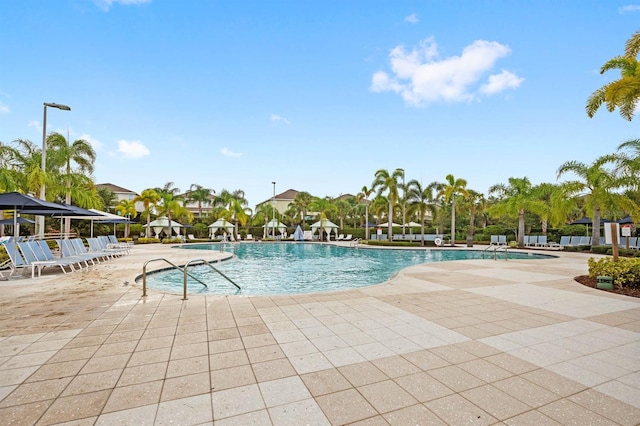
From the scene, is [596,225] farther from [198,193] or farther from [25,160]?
[198,193]

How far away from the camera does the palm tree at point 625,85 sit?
6739 millimetres

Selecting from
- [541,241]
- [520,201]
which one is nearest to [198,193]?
[520,201]

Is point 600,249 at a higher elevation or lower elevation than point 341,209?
lower

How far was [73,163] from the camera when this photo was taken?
19.6 metres

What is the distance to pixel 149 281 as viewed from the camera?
959 centimetres

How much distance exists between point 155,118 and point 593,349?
21261mm

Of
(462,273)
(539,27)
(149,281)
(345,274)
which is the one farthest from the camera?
(345,274)

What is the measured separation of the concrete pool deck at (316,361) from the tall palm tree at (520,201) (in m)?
19.8

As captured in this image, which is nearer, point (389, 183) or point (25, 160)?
point (25, 160)

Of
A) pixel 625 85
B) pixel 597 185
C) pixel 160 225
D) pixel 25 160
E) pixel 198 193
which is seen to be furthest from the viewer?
pixel 198 193

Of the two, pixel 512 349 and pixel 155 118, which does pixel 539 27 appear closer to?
pixel 512 349

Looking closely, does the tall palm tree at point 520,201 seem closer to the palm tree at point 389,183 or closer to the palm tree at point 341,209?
the palm tree at point 389,183

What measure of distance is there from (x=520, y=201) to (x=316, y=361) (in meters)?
25.7

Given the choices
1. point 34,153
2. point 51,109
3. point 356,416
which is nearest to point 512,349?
point 356,416
